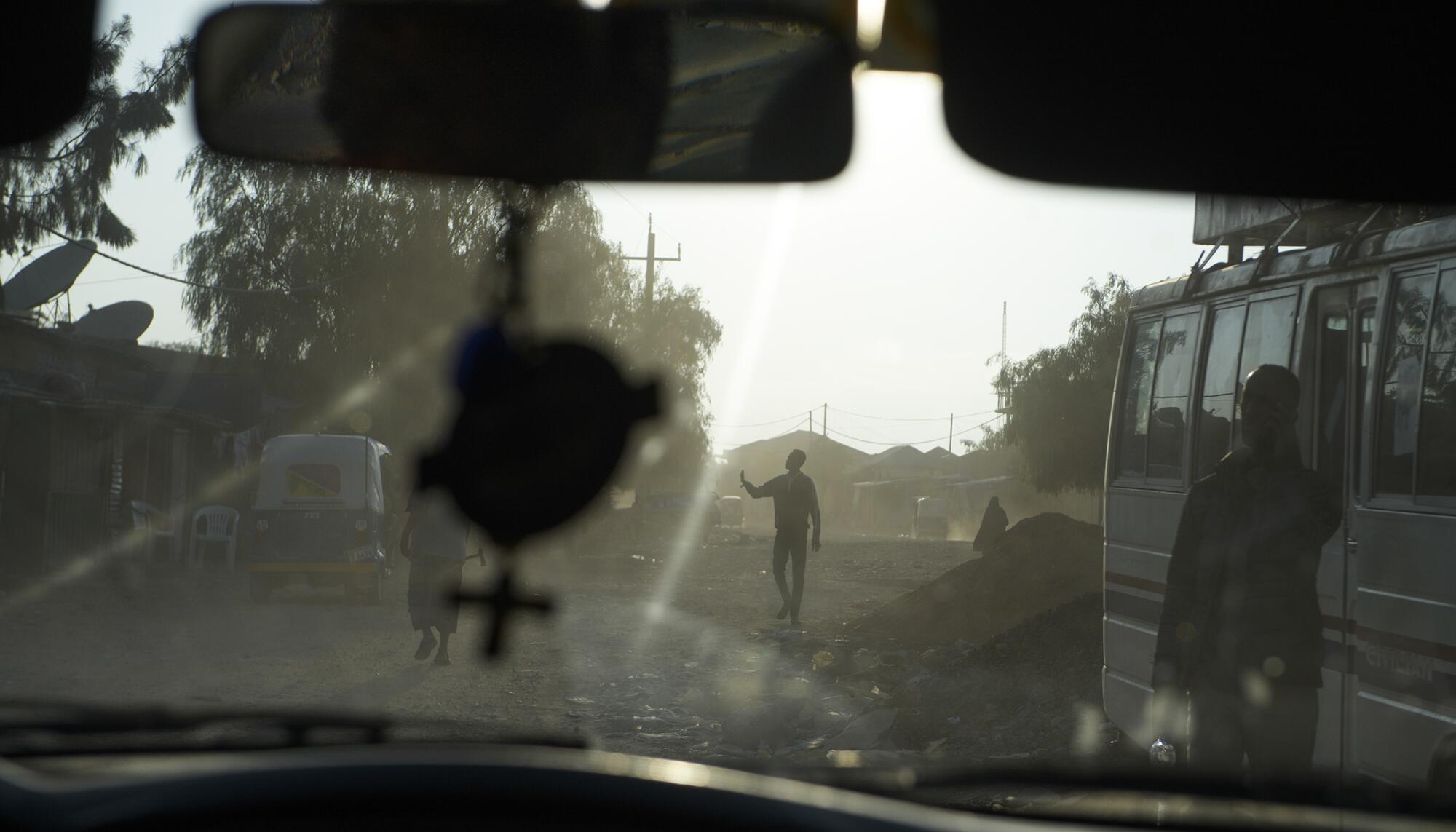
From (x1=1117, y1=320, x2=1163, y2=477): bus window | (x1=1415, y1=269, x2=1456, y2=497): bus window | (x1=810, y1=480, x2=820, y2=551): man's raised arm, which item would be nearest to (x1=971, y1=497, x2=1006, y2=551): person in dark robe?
(x1=810, y1=480, x2=820, y2=551): man's raised arm

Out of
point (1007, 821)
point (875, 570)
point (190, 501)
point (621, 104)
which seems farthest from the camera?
point (190, 501)

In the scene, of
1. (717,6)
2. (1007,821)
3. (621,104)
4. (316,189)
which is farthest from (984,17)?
(316,189)

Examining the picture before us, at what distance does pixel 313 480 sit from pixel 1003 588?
9156 millimetres

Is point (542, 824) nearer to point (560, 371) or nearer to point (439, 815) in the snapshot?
point (439, 815)

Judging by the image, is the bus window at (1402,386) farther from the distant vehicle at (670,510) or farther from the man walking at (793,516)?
the distant vehicle at (670,510)

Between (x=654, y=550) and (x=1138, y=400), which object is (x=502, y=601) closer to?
(x=1138, y=400)

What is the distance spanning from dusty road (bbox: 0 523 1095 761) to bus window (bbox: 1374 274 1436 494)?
3.05 m

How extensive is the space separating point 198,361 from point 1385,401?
32.7 meters

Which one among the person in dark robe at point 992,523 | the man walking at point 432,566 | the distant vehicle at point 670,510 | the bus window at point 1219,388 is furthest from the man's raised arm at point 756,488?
the distant vehicle at point 670,510

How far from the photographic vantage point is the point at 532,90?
2314mm

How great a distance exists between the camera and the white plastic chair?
24141 mm

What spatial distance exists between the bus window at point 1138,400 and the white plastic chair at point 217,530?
19.9 m

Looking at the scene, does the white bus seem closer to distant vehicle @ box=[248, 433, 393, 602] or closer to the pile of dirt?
the pile of dirt

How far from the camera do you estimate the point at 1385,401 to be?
17.7 feet
